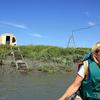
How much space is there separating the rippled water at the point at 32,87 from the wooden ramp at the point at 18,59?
2.61 metres

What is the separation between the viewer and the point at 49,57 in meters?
24.7

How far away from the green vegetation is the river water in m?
2.52

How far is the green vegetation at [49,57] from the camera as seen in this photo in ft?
73.2

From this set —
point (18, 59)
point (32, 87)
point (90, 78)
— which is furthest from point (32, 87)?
point (90, 78)

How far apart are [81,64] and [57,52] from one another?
905 inches

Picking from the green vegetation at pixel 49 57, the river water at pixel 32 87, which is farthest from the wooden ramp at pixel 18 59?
the river water at pixel 32 87

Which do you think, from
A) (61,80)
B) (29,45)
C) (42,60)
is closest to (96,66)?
(61,80)

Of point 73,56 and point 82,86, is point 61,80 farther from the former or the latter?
point 82,86

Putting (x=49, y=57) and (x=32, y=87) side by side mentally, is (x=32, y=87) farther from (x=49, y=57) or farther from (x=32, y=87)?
(x=49, y=57)

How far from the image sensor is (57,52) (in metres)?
26.8

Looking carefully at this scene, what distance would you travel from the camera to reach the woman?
3.71 metres

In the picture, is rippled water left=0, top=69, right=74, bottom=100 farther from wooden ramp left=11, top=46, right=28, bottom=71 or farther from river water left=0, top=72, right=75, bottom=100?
wooden ramp left=11, top=46, right=28, bottom=71

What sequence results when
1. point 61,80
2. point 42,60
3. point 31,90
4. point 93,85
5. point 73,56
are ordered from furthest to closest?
point 73,56 → point 42,60 → point 61,80 → point 31,90 → point 93,85

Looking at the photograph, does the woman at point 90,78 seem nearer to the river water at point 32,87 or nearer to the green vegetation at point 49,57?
the river water at point 32,87
